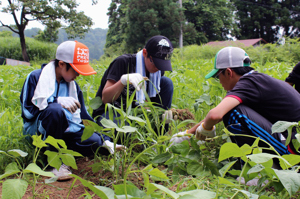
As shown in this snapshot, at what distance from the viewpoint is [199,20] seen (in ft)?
83.7

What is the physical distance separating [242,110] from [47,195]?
1.11 meters

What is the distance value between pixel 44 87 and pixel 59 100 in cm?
13

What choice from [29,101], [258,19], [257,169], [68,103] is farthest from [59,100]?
[258,19]

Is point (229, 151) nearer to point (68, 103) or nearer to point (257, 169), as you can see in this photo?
point (257, 169)

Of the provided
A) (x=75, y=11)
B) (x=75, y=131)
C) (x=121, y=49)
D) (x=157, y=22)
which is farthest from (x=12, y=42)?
(x=75, y=131)

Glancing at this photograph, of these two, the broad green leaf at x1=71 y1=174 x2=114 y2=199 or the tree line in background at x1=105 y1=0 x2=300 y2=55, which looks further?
the tree line in background at x1=105 y1=0 x2=300 y2=55

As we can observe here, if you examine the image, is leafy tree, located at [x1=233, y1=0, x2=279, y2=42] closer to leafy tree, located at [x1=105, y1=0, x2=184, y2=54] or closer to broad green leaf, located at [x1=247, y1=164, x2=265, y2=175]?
leafy tree, located at [x1=105, y1=0, x2=184, y2=54]

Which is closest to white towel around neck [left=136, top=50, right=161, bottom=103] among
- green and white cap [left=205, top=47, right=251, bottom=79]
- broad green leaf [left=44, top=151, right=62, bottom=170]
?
green and white cap [left=205, top=47, right=251, bottom=79]

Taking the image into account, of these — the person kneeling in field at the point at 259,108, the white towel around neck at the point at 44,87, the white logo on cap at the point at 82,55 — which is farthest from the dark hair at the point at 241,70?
the white towel around neck at the point at 44,87

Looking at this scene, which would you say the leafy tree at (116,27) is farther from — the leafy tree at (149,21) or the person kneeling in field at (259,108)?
the person kneeling in field at (259,108)

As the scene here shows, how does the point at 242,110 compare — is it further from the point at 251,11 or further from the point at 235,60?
the point at 251,11

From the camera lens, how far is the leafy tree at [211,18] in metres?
25.7

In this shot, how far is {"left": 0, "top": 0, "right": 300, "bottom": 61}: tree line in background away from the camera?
19.7m

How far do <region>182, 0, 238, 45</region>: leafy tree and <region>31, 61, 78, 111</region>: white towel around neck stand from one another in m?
24.1
